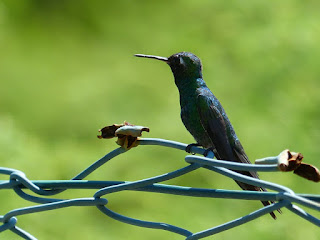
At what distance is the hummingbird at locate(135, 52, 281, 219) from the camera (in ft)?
8.45

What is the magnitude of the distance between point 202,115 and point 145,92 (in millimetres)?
2823

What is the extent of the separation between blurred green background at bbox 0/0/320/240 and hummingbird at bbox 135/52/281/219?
1.39 metres

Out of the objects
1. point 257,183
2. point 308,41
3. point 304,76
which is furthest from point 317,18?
point 257,183

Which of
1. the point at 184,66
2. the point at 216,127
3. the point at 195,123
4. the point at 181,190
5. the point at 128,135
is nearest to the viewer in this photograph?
the point at 181,190

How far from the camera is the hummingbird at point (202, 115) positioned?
2576mm

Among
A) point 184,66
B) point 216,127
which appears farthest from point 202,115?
point 184,66

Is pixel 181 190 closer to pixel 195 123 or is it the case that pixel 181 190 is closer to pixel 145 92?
pixel 195 123

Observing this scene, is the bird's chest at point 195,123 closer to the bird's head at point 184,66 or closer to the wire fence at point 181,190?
the bird's head at point 184,66

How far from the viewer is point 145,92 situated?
17.8 feet

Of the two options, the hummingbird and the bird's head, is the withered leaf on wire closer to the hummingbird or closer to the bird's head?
the hummingbird

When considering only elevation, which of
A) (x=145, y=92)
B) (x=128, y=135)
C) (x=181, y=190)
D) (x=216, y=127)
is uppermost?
(x=145, y=92)

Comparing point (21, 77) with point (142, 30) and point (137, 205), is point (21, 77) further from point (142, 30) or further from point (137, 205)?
point (137, 205)

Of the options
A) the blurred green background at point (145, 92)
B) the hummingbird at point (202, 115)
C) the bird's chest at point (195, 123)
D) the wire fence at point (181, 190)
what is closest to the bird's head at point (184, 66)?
the hummingbird at point (202, 115)

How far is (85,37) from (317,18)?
213cm
